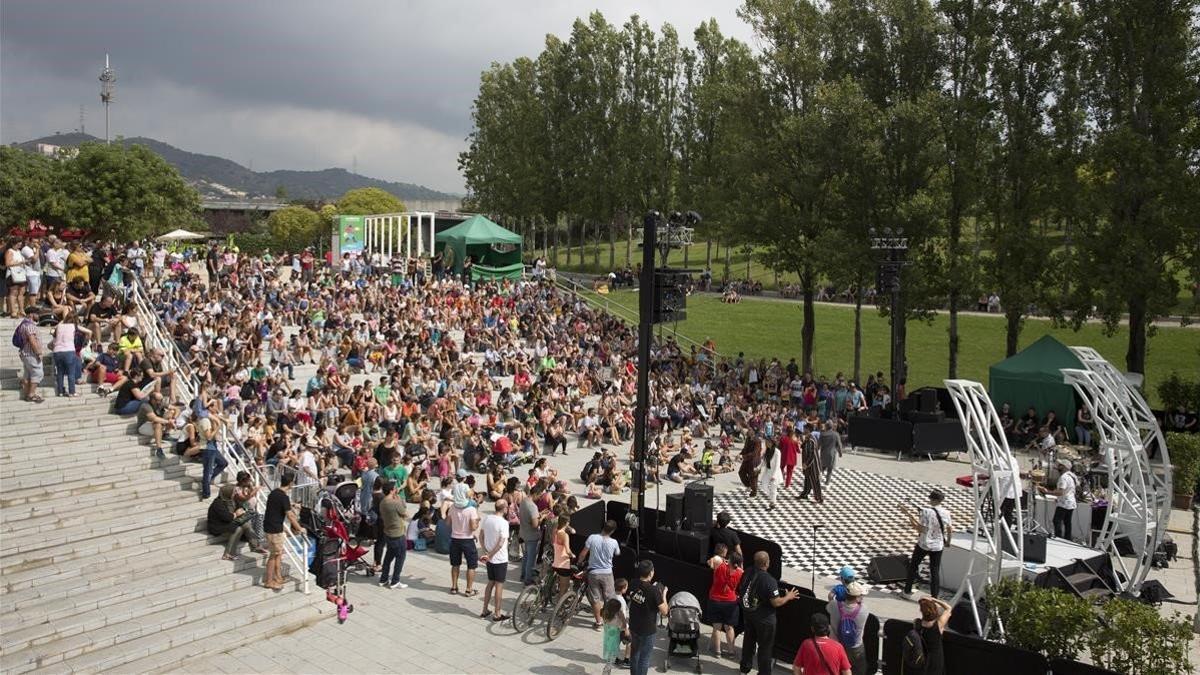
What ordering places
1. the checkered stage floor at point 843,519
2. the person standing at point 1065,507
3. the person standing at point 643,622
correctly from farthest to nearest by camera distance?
the person standing at point 1065,507, the checkered stage floor at point 843,519, the person standing at point 643,622

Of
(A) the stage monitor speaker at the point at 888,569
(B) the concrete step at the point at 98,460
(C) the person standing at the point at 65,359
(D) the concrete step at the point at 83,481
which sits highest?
(C) the person standing at the point at 65,359

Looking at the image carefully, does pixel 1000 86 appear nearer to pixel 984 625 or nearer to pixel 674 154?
pixel 984 625

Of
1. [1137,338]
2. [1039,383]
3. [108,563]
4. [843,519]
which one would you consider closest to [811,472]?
[843,519]

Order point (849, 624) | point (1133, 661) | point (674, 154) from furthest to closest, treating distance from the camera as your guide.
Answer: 1. point (674, 154)
2. point (849, 624)
3. point (1133, 661)

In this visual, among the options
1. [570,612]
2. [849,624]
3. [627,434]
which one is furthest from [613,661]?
[627,434]

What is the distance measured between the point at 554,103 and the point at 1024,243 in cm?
3290

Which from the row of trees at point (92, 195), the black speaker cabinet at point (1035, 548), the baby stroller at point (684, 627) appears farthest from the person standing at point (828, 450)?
the row of trees at point (92, 195)

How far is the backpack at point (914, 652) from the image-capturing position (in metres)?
8.41

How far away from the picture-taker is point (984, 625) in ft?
36.4

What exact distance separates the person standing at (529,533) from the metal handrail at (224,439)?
280cm

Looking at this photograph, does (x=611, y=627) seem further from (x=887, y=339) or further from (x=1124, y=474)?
(x=887, y=339)

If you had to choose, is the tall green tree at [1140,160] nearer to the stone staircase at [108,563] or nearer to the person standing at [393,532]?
the person standing at [393,532]

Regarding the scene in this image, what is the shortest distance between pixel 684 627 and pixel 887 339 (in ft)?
100

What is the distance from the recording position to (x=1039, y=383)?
2361cm
